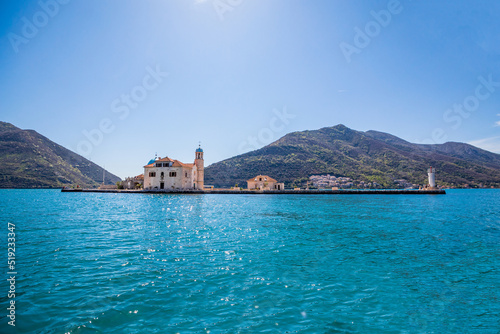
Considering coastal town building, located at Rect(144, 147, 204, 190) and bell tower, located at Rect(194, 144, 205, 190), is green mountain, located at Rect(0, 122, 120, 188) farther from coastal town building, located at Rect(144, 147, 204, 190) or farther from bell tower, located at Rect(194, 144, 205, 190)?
bell tower, located at Rect(194, 144, 205, 190)

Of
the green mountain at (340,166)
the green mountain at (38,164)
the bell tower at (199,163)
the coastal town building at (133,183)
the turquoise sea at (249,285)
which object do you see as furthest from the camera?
the green mountain at (340,166)

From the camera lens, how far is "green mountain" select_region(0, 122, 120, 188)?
117188 millimetres

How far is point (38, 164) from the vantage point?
129875 millimetres

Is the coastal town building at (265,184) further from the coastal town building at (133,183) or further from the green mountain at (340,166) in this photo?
the green mountain at (340,166)

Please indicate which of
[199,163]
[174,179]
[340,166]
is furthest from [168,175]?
[340,166]

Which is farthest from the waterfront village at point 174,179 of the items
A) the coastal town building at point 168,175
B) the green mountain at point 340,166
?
the green mountain at point 340,166

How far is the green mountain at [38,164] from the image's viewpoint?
384 ft

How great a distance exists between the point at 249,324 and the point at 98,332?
2573 mm

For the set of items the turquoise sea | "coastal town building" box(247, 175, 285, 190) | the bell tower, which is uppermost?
the bell tower

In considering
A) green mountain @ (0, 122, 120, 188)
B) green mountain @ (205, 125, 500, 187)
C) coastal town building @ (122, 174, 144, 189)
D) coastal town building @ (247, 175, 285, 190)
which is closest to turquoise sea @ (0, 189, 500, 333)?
coastal town building @ (247, 175, 285, 190)

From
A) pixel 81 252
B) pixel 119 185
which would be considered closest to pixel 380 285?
pixel 81 252

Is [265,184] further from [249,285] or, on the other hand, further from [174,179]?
[249,285]

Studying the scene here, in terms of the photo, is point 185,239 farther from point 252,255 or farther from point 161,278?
point 161,278

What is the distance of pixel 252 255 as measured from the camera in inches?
392
